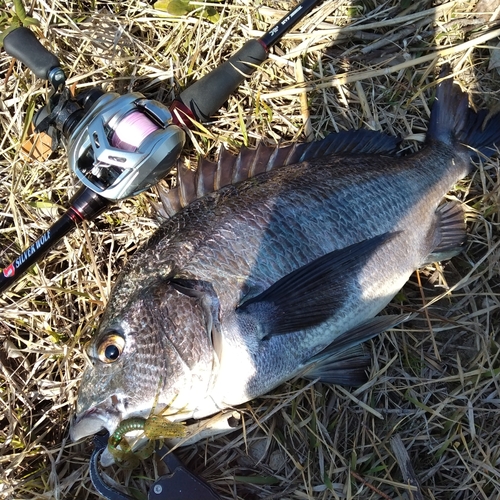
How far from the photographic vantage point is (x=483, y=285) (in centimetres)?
249

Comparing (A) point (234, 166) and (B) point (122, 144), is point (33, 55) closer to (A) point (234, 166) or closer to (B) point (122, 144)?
(B) point (122, 144)

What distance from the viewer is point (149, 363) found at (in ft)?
5.89

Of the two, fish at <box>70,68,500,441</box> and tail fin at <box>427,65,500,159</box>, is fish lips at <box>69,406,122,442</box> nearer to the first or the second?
fish at <box>70,68,500,441</box>

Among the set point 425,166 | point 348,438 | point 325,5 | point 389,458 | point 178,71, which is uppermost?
point 178,71

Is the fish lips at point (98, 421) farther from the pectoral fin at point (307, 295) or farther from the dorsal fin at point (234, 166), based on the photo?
the dorsal fin at point (234, 166)

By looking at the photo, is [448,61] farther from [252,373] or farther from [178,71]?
[252,373]

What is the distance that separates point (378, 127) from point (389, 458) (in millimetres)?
1729

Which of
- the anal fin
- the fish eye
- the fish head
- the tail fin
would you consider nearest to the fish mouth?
the fish head

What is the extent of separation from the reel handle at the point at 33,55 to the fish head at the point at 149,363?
3.82ft

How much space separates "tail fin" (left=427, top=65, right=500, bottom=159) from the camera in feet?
8.09

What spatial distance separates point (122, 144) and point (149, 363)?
0.96 m

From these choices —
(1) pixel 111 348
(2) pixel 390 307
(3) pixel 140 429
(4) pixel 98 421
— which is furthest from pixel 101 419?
(2) pixel 390 307

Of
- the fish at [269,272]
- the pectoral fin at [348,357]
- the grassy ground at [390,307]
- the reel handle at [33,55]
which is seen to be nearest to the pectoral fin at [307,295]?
the fish at [269,272]

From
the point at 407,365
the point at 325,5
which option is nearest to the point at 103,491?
the point at 407,365
